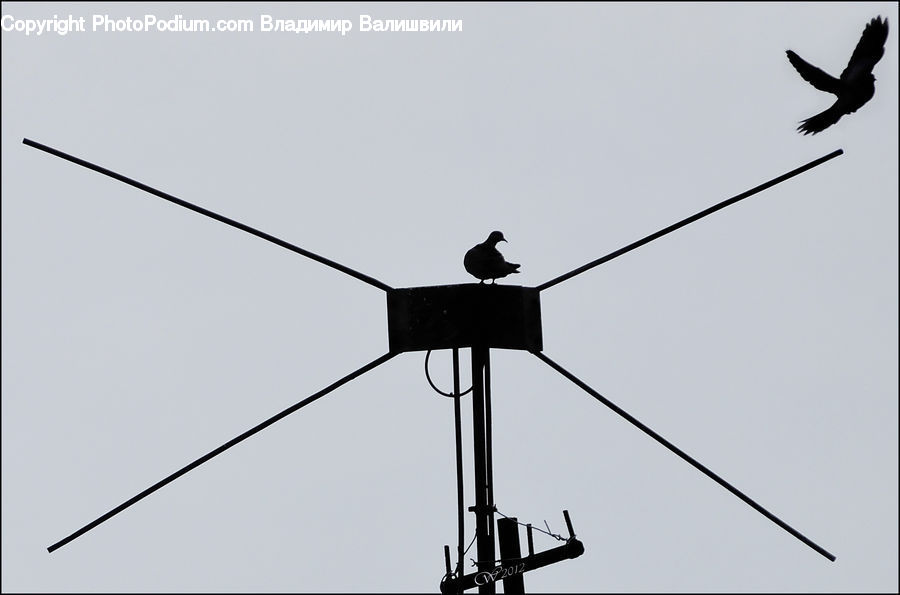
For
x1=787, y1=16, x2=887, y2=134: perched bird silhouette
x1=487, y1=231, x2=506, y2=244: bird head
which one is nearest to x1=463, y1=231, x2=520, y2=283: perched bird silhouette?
x1=487, y1=231, x2=506, y2=244: bird head

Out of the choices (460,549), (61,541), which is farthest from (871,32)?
(61,541)

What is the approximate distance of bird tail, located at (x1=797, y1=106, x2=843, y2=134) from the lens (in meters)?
9.05

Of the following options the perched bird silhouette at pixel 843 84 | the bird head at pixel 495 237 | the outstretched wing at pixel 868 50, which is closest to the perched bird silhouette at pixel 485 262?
the bird head at pixel 495 237

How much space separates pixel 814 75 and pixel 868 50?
15.4 inches

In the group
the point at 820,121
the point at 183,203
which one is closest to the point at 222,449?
the point at 183,203

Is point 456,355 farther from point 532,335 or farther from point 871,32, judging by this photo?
point 871,32

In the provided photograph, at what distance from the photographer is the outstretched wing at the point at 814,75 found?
29.8ft

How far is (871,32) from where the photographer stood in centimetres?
930

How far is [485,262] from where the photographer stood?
888cm

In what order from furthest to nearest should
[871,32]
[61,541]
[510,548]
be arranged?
1. [871,32]
2. [510,548]
3. [61,541]

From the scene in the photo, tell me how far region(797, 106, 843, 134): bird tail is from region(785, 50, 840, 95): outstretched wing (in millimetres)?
121

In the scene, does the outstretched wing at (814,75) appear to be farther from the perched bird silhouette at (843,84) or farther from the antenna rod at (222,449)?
the antenna rod at (222,449)

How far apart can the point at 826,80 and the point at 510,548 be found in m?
3.25

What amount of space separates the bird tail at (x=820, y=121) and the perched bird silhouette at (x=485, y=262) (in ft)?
6.25
